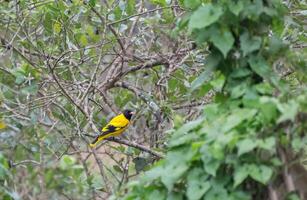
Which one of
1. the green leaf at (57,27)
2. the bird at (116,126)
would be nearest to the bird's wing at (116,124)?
the bird at (116,126)

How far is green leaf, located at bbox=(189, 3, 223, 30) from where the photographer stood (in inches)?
119

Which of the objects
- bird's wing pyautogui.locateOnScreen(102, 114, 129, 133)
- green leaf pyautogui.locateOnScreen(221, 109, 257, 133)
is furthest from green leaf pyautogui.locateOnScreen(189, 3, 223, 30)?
bird's wing pyautogui.locateOnScreen(102, 114, 129, 133)

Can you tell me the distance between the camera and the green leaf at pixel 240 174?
9.00 feet

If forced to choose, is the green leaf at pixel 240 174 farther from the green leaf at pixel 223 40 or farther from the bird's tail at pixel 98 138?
the bird's tail at pixel 98 138

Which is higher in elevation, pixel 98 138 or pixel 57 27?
pixel 57 27

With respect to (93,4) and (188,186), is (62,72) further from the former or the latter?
(188,186)

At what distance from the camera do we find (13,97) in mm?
5324

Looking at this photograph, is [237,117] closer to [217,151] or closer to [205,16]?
[217,151]

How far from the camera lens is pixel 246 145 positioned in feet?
8.79

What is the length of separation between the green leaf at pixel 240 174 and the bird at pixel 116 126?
9.14 ft

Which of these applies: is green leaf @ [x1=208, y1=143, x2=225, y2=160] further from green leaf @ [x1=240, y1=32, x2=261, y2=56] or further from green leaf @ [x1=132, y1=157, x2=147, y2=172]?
green leaf @ [x1=132, y1=157, x2=147, y2=172]

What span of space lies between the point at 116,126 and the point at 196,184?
3.06 metres

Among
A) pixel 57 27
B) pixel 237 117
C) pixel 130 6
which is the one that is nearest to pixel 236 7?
pixel 237 117

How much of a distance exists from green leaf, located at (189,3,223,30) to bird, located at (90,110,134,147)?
2.57 m
